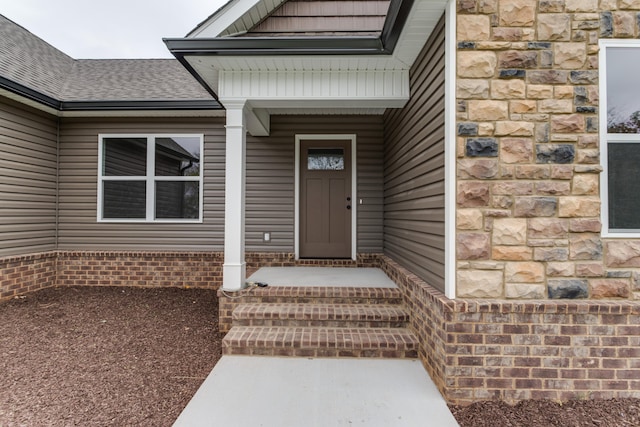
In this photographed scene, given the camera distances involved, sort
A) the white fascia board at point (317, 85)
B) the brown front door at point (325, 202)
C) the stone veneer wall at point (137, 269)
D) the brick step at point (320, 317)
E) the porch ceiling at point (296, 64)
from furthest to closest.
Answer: the stone veneer wall at point (137, 269)
the brown front door at point (325, 202)
the white fascia board at point (317, 85)
the brick step at point (320, 317)
the porch ceiling at point (296, 64)

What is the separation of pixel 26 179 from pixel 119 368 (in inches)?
160

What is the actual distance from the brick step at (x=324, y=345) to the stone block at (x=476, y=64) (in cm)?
224

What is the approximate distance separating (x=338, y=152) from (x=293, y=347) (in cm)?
332

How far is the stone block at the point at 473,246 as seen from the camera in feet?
7.62

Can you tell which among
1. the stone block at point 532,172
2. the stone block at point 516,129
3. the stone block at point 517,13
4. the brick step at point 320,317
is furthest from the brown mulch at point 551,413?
the stone block at point 517,13

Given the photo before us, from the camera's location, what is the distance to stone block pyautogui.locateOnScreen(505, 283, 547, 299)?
7.57 feet

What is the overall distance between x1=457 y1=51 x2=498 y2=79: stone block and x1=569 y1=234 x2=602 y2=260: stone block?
52.9 inches

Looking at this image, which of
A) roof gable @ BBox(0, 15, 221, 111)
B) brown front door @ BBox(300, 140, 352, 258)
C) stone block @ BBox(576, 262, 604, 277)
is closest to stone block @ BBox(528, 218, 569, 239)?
stone block @ BBox(576, 262, 604, 277)

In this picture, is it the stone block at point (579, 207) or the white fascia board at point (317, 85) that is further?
the white fascia board at point (317, 85)

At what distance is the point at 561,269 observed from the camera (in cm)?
231

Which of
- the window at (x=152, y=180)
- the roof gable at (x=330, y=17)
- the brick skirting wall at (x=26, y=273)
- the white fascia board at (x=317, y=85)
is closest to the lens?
the white fascia board at (x=317, y=85)

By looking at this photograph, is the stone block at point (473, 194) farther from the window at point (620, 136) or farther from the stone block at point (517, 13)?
the stone block at point (517, 13)

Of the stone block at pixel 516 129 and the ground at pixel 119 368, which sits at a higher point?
the stone block at pixel 516 129

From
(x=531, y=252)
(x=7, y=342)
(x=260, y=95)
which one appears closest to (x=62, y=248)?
(x=7, y=342)
